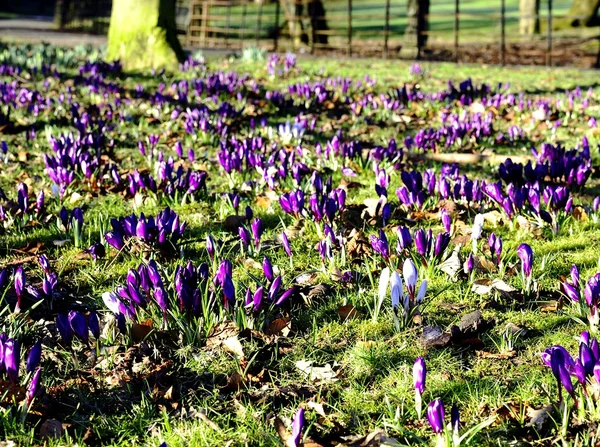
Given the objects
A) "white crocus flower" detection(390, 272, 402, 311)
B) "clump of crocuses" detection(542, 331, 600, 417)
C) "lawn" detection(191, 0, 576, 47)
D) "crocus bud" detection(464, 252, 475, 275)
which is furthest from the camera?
"lawn" detection(191, 0, 576, 47)

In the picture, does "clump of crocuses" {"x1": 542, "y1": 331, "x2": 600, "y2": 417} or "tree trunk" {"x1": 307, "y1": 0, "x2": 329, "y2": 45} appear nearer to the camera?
"clump of crocuses" {"x1": 542, "y1": 331, "x2": 600, "y2": 417}

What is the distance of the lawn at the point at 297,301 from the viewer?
2500 millimetres

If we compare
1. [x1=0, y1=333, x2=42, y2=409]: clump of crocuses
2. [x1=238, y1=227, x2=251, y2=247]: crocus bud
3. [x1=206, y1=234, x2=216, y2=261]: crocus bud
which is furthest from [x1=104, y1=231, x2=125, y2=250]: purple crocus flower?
[x1=0, y1=333, x2=42, y2=409]: clump of crocuses

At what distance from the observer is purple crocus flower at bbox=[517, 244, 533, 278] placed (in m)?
3.32

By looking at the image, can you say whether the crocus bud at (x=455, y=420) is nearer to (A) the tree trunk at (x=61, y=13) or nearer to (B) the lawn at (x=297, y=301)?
(B) the lawn at (x=297, y=301)

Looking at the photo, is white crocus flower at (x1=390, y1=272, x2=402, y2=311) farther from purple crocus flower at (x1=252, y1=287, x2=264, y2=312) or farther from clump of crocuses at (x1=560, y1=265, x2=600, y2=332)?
clump of crocuses at (x1=560, y1=265, x2=600, y2=332)

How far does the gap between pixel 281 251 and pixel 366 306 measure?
3.03ft

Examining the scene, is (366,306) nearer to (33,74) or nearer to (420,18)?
(33,74)

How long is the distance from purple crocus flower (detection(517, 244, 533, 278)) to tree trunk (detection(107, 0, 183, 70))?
11039mm

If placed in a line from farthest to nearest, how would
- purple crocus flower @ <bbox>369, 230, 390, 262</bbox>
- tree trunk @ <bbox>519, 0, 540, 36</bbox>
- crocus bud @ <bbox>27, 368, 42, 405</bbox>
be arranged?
tree trunk @ <bbox>519, 0, 540, 36</bbox>
purple crocus flower @ <bbox>369, 230, 390, 262</bbox>
crocus bud @ <bbox>27, 368, 42, 405</bbox>

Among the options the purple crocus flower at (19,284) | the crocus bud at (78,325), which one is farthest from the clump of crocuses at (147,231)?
the crocus bud at (78,325)

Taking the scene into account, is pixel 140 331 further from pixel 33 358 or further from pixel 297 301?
pixel 297 301

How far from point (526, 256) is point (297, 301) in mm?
1088

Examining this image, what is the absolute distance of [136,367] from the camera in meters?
2.85
